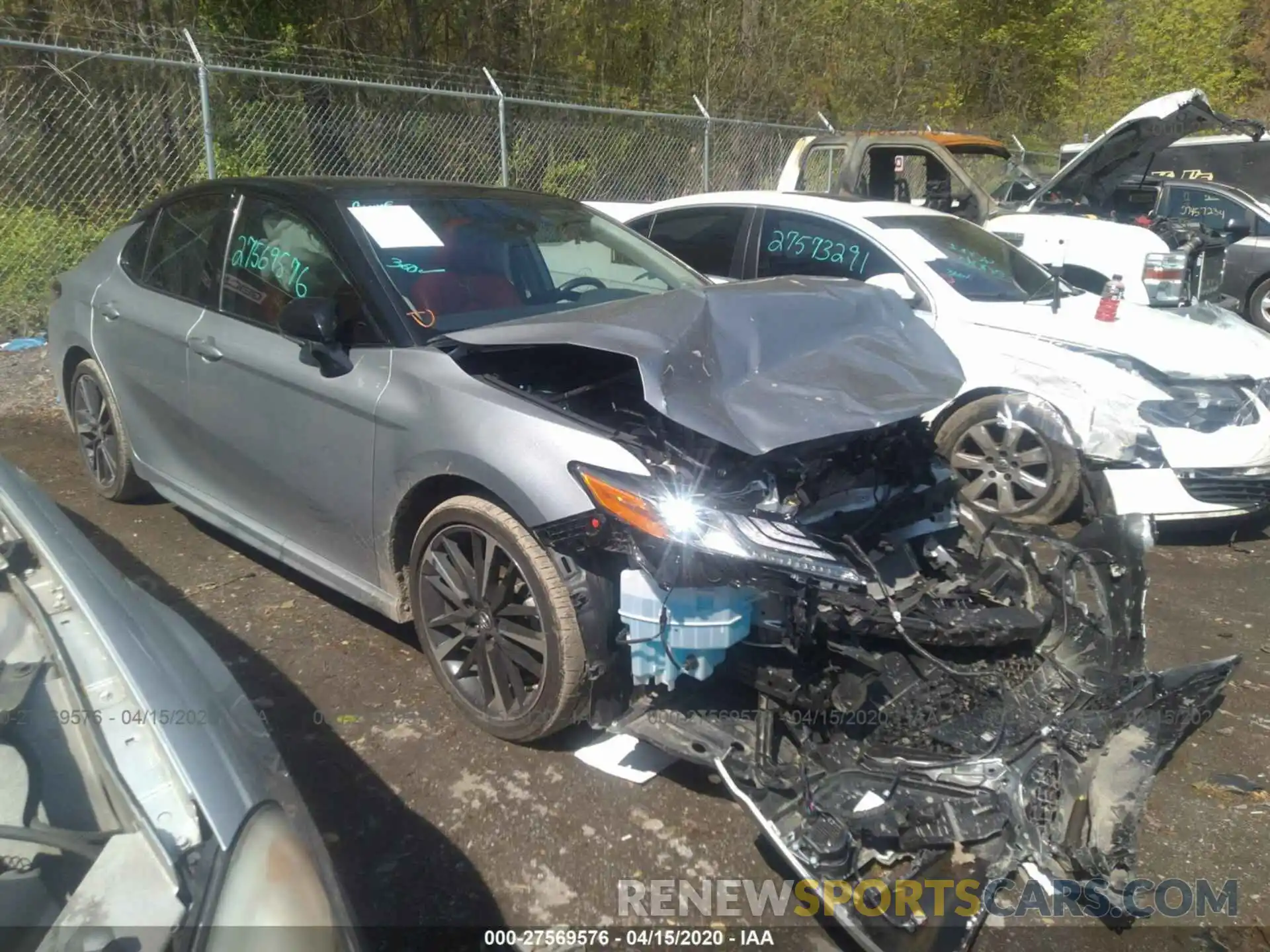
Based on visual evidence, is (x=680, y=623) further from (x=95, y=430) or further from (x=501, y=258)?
(x=95, y=430)

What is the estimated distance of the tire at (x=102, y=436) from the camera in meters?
4.53

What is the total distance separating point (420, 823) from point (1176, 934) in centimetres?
202

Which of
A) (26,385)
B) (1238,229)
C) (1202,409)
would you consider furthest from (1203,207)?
(26,385)

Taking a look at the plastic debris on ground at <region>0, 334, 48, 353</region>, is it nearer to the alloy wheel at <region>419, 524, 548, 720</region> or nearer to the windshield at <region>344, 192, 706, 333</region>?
the windshield at <region>344, 192, 706, 333</region>

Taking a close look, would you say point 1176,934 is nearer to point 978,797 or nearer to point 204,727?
point 978,797

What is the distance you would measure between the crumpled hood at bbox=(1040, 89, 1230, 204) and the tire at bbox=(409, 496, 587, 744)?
659 centimetres

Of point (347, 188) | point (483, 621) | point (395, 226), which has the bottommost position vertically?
point (483, 621)

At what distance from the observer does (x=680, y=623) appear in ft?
8.11

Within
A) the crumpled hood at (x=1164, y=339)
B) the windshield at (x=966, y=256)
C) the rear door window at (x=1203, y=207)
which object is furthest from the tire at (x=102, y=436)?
the rear door window at (x=1203, y=207)

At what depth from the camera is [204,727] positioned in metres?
1.67

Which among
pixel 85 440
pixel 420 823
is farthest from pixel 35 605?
pixel 85 440

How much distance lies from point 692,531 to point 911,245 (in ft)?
12.0

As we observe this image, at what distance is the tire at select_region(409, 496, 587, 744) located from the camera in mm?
2695

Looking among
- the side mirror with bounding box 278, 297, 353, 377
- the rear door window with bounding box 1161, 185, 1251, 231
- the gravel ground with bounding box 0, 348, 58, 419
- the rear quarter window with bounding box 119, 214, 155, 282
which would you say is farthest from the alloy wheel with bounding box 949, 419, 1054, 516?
the rear door window with bounding box 1161, 185, 1251, 231
